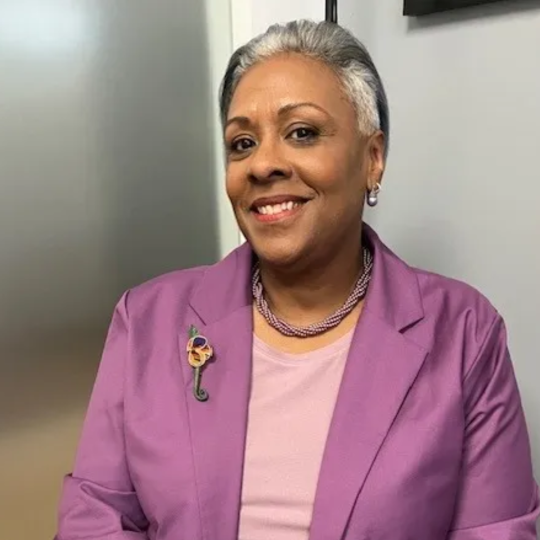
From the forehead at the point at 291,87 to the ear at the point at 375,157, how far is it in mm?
74

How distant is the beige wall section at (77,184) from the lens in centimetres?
152

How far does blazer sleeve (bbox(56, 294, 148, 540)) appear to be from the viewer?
119cm

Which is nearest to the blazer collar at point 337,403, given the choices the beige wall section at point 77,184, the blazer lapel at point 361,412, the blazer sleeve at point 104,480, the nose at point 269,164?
the blazer lapel at point 361,412

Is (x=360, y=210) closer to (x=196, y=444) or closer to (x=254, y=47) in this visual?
(x=254, y=47)

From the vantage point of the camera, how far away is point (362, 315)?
4.00 ft

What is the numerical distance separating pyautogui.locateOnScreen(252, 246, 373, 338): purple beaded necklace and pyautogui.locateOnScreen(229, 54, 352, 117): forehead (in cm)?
26

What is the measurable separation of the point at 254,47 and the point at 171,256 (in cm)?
64

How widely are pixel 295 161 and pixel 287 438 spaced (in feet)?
1.29

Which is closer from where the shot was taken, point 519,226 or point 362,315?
point 362,315

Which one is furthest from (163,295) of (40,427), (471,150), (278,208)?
(471,150)

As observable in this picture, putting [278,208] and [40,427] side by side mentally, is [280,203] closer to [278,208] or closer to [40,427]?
[278,208]

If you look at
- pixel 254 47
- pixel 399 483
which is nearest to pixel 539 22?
pixel 254 47

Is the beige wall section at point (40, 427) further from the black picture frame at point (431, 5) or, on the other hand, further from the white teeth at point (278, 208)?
the black picture frame at point (431, 5)

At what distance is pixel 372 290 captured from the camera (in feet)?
4.09
